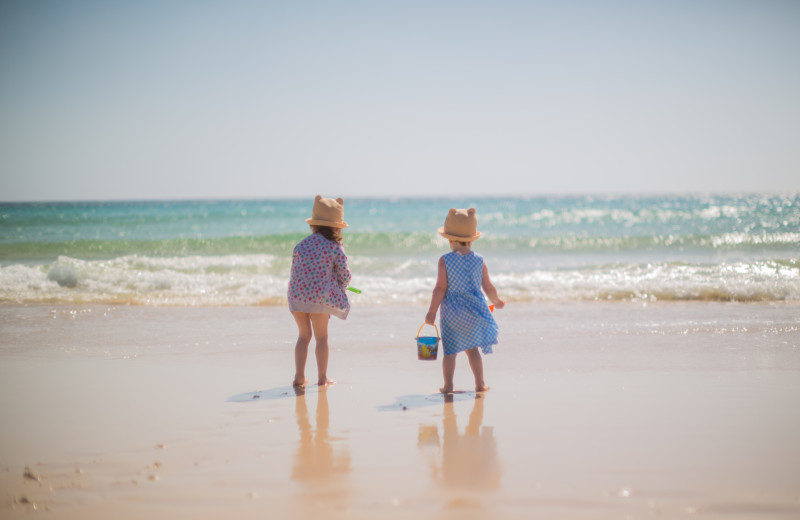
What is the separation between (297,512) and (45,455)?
1591 millimetres

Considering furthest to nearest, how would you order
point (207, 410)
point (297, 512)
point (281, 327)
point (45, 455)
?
point (281, 327) < point (207, 410) < point (45, 455) < point (297, 512)

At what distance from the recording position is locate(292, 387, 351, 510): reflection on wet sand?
9.06 ft

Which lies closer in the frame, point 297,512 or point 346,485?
point 297,512

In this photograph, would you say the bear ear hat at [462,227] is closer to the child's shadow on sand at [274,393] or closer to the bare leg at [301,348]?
the bare leg at [301,348]

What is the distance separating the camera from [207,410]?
4.07 m

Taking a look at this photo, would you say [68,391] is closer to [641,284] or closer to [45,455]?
[45,455]

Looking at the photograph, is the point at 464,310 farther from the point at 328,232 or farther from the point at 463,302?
the point at 328,232

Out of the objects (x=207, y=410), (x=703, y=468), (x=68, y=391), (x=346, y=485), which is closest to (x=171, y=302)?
(x=68, y=391)

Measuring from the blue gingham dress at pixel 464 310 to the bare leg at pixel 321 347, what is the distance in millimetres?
916

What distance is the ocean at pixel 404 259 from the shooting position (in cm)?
982

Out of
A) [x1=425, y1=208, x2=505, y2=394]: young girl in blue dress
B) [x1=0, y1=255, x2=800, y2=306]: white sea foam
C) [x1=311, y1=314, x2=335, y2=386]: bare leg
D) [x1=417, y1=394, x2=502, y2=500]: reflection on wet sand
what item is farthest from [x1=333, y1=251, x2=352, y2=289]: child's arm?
[x1=0, y1=255, x2=800, y2=306]: white sea foam

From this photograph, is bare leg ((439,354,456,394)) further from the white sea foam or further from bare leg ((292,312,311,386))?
the white sea foam

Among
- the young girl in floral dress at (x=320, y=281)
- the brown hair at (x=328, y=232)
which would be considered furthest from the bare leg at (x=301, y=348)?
the brown hair at (x=328, y=232)

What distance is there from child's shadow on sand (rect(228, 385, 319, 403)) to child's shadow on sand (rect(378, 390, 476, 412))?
67 centimetres
